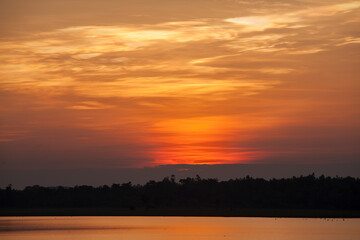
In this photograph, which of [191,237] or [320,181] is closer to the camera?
[191,237]

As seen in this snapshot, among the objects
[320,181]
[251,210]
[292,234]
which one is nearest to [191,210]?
[251,210]

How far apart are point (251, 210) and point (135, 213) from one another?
30475 mm

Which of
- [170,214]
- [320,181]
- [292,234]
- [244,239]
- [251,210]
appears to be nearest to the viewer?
[244,239]

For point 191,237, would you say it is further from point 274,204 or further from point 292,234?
point 274,204

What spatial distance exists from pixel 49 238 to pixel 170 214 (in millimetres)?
99178

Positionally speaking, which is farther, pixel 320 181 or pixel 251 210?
pixel 320 181

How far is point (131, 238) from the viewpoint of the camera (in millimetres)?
74625

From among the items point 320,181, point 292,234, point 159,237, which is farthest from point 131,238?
point 320,181

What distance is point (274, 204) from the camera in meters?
190

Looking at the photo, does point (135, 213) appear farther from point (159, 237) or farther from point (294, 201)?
point (159, 237)

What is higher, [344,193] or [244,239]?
[344,193]

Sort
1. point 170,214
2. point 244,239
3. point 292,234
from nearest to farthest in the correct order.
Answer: point 244,239, point 292,234, point 170,214

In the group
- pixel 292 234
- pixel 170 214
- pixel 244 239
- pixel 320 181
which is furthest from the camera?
pixel 320 181

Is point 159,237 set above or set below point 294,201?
below
